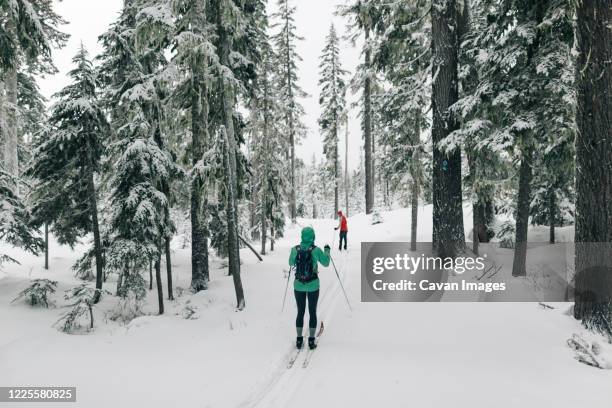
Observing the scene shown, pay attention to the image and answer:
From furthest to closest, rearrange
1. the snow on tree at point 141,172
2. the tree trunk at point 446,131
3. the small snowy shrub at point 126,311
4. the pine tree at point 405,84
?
the small snowy shrub at point 126,311 → the snow on tree at point 141,172 → the pine tree at point 405,84 → the tree trunk at point 446,131

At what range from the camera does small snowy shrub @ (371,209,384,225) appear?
26.3m

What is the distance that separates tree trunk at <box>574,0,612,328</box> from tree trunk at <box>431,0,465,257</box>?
13.1 feet

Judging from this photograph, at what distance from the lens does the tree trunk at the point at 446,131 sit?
10.3 meters

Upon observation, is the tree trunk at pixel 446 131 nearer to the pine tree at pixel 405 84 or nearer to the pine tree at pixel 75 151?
the pine tree at pixel 405 84

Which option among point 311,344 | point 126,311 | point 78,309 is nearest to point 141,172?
point 78,309

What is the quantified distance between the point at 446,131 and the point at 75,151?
1318 cm

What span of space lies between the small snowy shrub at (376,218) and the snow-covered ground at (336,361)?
53.7ft

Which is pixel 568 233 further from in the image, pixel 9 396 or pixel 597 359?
pixel 9 396

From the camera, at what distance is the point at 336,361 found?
6.12m

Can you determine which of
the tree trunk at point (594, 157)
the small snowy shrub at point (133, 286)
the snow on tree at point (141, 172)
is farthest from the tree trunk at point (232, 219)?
the tree trunk at point (594, 157)

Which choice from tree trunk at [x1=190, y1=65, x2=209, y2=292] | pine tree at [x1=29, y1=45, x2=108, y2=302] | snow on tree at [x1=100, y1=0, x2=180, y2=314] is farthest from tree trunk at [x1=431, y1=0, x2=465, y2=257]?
pine tree at [x1=29, y1=45, x2=108, y2=302]

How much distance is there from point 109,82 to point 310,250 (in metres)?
13.7

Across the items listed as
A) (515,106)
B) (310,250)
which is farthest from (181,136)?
(515,106)

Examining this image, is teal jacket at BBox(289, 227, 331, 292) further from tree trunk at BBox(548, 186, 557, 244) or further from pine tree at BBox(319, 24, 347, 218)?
pine tree at BBox(319, 24, 347, 218)
